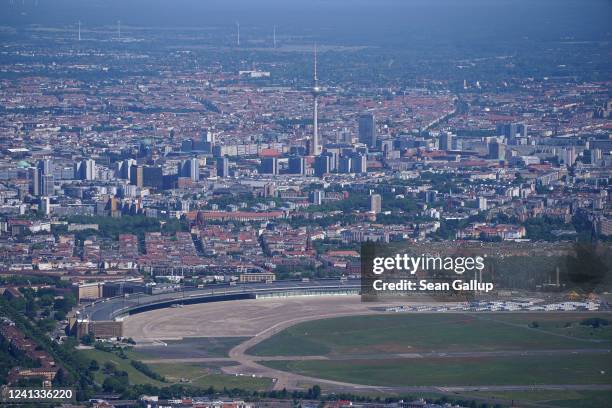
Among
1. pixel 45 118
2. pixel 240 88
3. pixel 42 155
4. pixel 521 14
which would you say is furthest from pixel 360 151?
pixel 521 14

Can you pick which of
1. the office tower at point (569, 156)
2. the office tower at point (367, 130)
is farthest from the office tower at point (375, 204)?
the office tower at point (367, 130)

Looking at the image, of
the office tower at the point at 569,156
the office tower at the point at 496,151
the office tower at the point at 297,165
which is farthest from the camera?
the office tower at the point at 496,151

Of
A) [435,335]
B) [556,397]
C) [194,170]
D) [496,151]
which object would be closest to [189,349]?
[435,335]

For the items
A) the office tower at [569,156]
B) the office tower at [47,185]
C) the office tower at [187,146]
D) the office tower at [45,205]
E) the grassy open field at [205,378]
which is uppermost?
the office tower at [187,146]

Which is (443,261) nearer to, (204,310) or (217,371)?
(217,371)

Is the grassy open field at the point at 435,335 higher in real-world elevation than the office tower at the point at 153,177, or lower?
lower

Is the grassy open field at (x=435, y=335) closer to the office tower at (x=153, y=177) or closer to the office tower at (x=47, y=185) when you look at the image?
the office tower at (x=47, y=185)
